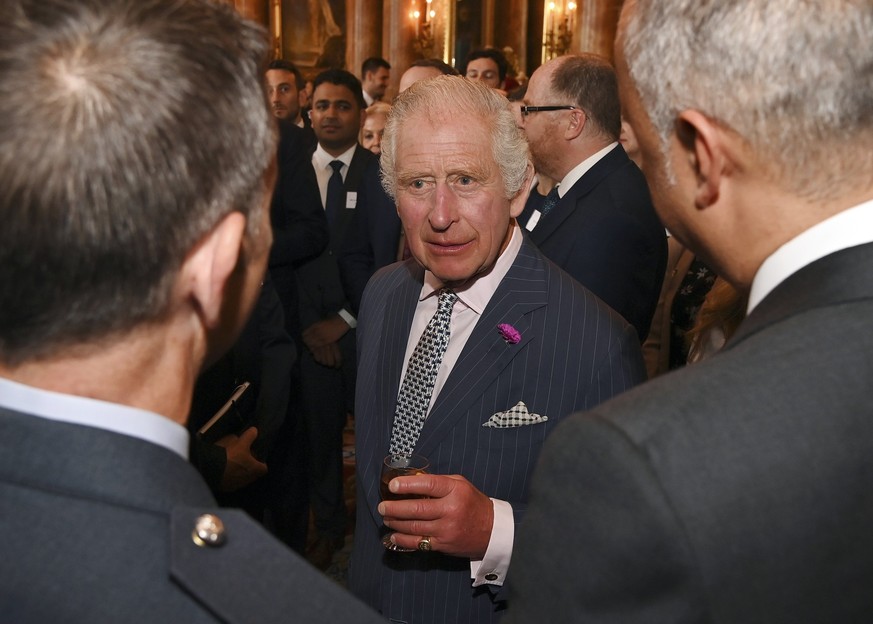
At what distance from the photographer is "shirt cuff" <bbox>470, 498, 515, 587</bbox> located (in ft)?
6.01

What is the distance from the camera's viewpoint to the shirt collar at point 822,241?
1.00 meters

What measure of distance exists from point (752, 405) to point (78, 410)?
0.69 metres

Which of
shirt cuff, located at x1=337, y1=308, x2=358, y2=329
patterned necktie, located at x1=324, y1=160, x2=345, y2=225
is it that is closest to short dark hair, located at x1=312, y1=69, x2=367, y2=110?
patterned necktie, located at x1=324, y1=160, x2=345, y2=225

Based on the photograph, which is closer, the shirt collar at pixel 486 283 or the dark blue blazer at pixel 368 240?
the shirt collar at pixel 486 283

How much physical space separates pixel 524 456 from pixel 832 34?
3.94 ft

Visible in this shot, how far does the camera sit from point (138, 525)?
865 millimetres

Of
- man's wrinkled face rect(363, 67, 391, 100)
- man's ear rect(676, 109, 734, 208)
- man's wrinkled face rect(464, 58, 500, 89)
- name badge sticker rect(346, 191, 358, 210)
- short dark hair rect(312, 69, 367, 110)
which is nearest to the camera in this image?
man's ear rect(676, 109, 734, 208)

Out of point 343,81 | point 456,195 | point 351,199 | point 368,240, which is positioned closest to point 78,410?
point 456,195

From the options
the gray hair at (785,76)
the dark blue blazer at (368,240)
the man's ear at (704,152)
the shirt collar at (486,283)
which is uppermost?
the gray hair at (785,76)

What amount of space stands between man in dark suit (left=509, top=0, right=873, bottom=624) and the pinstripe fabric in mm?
916

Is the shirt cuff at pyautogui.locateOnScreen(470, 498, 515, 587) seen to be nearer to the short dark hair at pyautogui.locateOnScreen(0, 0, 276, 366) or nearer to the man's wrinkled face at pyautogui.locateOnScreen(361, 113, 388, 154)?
the short dark hair at pyautogui.locateOnScreen(0, 0, 276, 366)

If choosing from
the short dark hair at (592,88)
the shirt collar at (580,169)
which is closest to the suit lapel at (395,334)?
the shirt collar at (580,169)

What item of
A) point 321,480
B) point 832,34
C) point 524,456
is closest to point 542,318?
point 524,456

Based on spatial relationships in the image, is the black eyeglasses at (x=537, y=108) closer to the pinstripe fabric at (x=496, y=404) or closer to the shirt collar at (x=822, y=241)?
the pinstripe fabric at (x=496, y=404)
